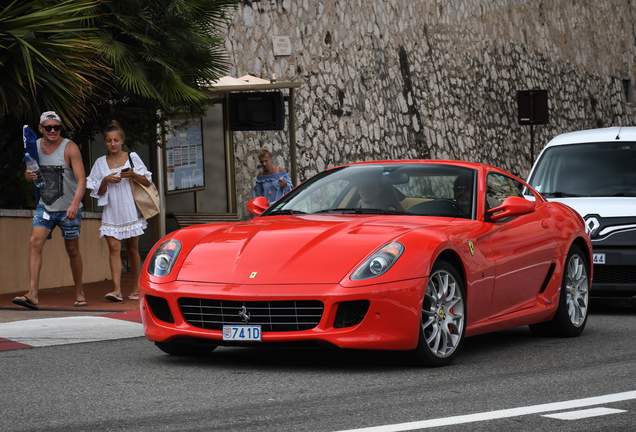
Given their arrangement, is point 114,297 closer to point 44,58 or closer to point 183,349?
point 44,58

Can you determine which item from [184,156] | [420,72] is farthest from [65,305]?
[420,72]

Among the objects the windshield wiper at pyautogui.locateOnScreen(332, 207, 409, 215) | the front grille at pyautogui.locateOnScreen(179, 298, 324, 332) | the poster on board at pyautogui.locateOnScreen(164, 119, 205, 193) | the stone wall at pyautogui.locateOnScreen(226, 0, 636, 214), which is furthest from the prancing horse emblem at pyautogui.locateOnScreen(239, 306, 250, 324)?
the stone wall at pyautogui.locateOnScreen(226, 0, 636, 214)

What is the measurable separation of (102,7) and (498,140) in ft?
62.1

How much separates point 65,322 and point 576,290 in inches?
165

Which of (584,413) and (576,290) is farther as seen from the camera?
(576,290)

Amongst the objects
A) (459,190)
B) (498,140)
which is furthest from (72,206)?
(498,140)

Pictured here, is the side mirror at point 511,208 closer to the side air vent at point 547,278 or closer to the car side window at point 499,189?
the car side window at point 499,189

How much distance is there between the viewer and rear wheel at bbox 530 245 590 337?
7.70 meters

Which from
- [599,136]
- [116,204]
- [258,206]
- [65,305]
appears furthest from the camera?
[599,136]

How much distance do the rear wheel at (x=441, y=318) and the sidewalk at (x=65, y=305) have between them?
423cm

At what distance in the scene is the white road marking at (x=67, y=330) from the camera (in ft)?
24.6

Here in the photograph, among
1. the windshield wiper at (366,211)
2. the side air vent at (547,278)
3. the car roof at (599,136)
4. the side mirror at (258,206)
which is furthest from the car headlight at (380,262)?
the car roof at (599,136)

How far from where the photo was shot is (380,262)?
5.86 m

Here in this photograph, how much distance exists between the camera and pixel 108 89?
38.6ft
